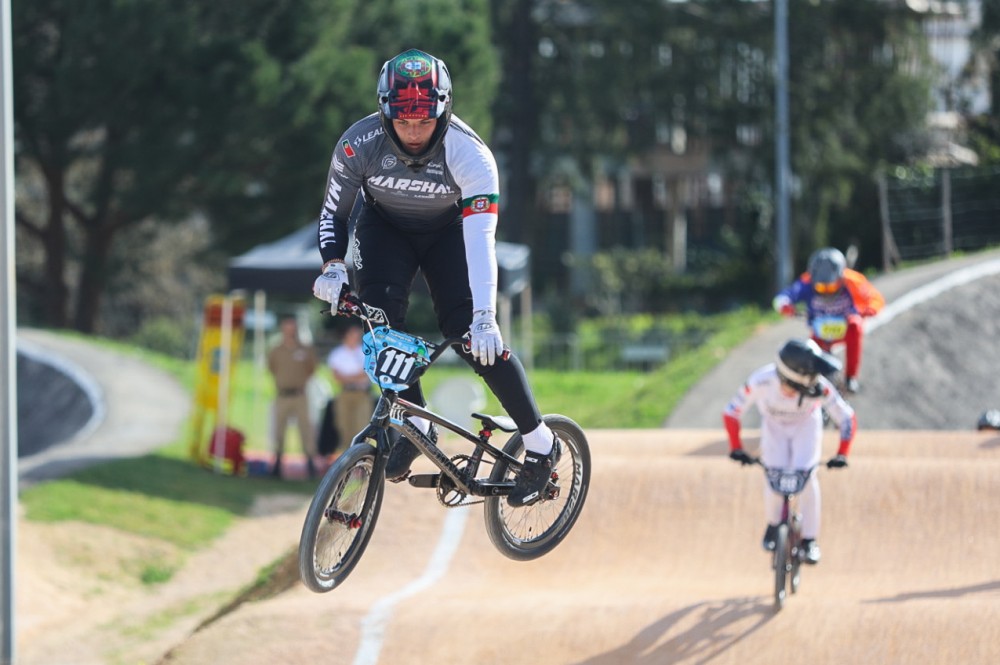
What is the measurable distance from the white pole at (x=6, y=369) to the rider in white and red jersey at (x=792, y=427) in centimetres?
667

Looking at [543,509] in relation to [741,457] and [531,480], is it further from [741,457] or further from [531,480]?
[741,457]

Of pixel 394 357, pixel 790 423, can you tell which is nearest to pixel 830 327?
pixel 790 423

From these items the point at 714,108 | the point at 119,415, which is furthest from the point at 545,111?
the point at 119,415

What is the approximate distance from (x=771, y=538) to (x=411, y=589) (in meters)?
3.29

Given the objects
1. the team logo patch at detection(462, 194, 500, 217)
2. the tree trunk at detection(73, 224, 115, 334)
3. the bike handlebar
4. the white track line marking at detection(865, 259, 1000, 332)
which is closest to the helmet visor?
the team logo patch at detection(462, 194, 500, 217)

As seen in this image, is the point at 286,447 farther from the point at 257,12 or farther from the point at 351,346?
the point at 257,12

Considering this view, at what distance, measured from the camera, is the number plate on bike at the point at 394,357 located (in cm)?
718

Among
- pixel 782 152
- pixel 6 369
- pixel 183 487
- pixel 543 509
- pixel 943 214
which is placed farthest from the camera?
pixel 782 152

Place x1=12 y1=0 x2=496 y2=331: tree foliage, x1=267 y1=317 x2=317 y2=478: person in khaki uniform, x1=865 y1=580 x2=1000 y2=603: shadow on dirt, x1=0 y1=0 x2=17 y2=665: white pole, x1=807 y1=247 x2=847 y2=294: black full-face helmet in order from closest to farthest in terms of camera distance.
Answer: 1. x1=865 y1=580 x2=1000 y2=603: shadow on dirt
2. x1=0 y1=0 x2=17 y2=665: white pole
3. x1=807 y1=247 x2=847 y2=294: black full-face helmet
4. x1=267 y1=317 x2=317 y2=478: person in khaki uniform
5. x1=12 y1=0 x2=496 y2=331: tree foliage

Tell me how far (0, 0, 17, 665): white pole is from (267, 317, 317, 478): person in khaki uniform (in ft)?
23.9

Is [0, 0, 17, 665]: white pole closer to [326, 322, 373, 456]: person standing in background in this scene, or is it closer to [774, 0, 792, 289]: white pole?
[326, 322, 373, 456]: person standing in background

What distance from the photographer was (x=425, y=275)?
7.60 metres

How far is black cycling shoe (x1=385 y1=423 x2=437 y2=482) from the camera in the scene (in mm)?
7461

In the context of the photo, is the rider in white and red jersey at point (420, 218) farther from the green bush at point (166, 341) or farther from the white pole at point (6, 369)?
the green bush at point (166, 341)
